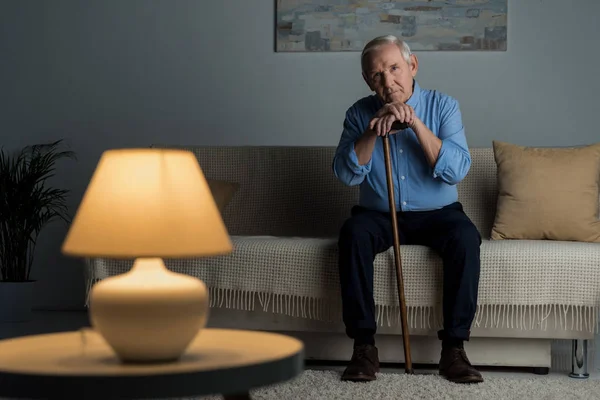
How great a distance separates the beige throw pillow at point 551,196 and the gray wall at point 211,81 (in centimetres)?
83

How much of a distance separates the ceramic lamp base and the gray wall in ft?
9.51

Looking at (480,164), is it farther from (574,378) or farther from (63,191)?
(63,191)

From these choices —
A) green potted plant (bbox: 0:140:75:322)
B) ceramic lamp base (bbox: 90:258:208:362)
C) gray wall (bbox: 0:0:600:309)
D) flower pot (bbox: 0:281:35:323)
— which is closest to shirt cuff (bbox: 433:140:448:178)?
gray wall (bbox: 0:0:600:309)

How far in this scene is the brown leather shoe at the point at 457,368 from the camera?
2.46m

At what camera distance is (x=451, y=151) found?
2.75m

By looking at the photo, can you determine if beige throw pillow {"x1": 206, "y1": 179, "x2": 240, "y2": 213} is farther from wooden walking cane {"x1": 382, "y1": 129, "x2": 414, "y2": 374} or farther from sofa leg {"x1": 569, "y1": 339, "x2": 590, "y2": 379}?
sofa leg {"x1": 569, "y1": 339, "x2": 590, "y2": 379}

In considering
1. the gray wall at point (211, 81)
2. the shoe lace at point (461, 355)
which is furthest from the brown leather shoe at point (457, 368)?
the gray wall at point (211, 81)

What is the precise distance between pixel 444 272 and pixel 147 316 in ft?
5.06

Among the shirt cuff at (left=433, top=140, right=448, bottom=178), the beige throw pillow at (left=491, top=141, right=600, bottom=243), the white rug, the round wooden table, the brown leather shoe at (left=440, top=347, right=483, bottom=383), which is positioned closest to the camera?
the round wooden table

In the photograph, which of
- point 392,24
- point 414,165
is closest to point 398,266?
point 414,165

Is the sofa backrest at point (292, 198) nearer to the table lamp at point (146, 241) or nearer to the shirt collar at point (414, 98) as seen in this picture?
the shirt collar at point (414, 98)

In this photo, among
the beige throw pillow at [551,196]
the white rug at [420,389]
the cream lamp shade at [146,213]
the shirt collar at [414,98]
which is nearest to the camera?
the cream lamp shade at [146,213]

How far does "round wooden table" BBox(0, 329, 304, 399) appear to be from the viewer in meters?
1.10

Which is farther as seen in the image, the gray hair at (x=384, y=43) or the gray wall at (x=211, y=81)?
the gray wall at (x=211, y=81)
